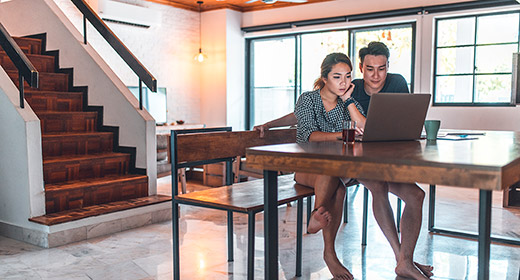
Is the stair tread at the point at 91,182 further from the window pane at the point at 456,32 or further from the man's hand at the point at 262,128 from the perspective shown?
the window pane at the point at 456,32

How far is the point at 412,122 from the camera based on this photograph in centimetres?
210

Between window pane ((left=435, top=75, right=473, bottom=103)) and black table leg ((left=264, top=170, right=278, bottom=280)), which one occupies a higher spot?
window pane ((left=435, top=75, right=473, bottom=103))

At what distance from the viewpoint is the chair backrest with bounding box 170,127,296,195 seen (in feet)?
7.84

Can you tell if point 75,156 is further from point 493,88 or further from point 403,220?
point 493,88

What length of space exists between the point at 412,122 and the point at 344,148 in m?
0.50

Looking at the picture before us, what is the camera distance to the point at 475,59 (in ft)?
21.0

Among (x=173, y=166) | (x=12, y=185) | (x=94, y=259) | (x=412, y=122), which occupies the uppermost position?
(x=412, y=122)

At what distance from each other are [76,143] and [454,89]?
16.1ft

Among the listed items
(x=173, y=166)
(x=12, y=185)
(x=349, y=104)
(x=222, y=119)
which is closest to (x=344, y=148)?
(x=349, y=104)

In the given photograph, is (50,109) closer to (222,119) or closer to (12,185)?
(12,185)

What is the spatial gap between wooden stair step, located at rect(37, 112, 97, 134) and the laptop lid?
2.95m

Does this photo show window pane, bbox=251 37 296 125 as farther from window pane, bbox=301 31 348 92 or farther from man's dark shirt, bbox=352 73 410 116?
man's dark shirt, bbox=352 73 410 116

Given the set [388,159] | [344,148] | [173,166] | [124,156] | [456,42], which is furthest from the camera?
[456,42]

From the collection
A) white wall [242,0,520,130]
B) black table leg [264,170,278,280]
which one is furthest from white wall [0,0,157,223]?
white wall [242,0,520,130]
